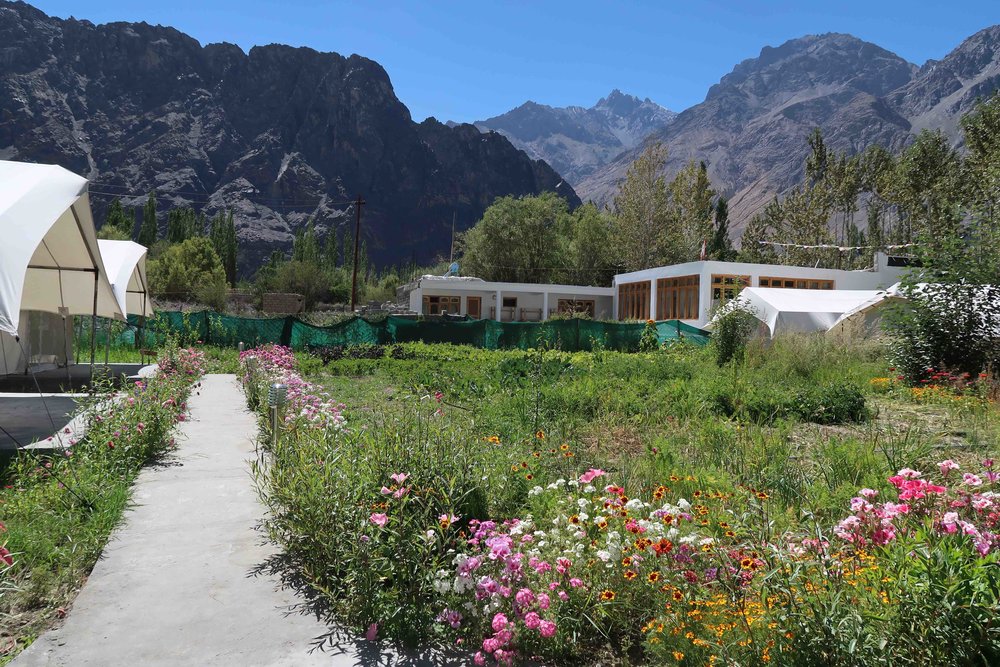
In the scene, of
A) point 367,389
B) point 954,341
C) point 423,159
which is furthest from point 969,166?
point 423,159

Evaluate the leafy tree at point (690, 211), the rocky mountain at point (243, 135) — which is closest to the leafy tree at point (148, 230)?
the rocky mountain at point (243, 135)

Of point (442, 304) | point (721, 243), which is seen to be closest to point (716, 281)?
point (442, 304)

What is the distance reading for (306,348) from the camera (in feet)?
64.3

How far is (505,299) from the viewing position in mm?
44344

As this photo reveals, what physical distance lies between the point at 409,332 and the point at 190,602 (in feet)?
67.1

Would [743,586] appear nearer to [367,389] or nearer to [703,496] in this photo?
[703,496]

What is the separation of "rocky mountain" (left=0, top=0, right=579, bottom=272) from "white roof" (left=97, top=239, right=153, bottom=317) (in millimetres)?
96146

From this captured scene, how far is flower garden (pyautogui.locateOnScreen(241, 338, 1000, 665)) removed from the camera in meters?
2.17

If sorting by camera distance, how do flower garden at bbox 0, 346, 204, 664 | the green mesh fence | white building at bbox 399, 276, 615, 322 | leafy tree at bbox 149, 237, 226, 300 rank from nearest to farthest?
flower garden at bbox 0, 346, 204, 664 < the green mesh fence < white building at bbox 399, 276, 615, 322 < leafy tree at bbox 149, 237, 226, 300

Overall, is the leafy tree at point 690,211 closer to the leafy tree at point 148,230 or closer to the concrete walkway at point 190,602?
the concrete walkway at point 190,602

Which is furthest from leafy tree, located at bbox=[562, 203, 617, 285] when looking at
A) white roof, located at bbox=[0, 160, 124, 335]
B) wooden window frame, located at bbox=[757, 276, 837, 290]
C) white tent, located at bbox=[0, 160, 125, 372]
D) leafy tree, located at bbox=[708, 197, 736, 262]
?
white roof, located at bbox=[0, 160, 124, 335]

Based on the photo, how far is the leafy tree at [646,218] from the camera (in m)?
49.4

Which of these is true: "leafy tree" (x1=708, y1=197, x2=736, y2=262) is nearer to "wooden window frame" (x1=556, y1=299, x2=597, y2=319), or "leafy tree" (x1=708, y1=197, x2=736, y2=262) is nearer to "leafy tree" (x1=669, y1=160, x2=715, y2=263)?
"leafy tree" (x1=669, y1=160, x2=715, y2=263)

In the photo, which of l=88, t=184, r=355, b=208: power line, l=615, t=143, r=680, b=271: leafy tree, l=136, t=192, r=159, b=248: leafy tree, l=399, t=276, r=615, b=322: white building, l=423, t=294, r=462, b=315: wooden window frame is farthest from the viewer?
l=88, t=184, r=355, b=208: power line
